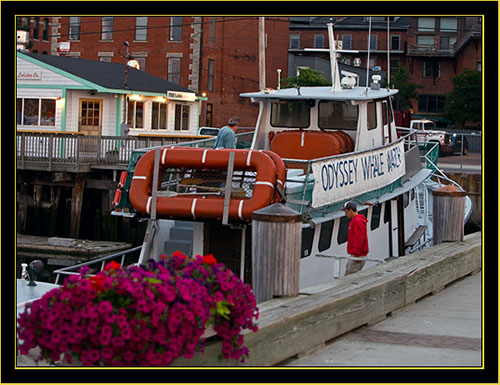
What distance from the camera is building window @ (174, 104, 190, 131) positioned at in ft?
142

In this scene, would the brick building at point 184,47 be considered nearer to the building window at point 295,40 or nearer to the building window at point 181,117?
the building window at point 181,117

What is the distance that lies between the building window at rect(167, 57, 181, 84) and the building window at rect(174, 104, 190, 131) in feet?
52.9

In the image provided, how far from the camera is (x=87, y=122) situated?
38719mm

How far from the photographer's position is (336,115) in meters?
17.1

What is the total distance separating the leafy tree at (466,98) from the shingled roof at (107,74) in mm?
29446

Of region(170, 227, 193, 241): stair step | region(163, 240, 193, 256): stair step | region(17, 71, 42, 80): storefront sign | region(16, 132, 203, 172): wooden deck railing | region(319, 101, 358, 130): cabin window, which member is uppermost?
region(17, 71, 42, 80): storefront sign

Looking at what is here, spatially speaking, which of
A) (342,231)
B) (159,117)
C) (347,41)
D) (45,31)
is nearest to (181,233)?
(342,231)

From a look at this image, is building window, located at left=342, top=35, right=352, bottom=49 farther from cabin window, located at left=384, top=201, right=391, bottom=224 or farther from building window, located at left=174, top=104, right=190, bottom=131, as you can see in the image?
cabin window, located at left=384, top=201, right=391, bottom=224

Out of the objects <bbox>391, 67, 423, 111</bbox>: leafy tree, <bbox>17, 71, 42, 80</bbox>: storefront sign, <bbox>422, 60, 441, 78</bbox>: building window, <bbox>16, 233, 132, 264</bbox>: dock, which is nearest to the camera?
<bbox>16, 233, 132, 264</bbox>: dock

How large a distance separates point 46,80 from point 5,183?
100 ft

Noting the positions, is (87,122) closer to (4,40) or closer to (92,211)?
(92,211)

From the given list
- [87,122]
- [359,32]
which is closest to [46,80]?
[87,122]

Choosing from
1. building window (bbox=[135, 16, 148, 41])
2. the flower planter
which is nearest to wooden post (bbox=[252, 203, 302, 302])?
the flower planter

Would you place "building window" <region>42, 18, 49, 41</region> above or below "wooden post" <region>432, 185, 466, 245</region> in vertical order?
above
